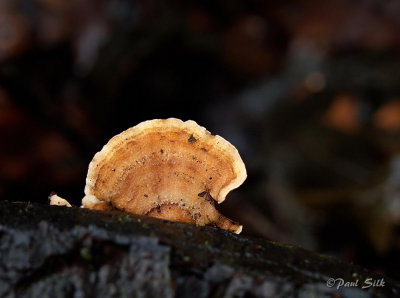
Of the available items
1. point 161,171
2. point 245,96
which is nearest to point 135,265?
point 161,171

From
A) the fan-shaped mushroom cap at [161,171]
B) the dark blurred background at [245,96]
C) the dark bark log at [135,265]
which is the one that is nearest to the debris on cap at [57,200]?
the fan-shaped mushroom cap at [161,171]

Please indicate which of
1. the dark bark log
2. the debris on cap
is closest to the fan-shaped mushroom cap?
the debris on cap

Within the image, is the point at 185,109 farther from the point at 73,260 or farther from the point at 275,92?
the point at 73,260

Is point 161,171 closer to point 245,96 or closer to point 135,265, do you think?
point 135,265

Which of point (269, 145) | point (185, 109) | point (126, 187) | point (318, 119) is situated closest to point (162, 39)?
point (185, 109)

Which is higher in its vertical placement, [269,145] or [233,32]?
[233,32]

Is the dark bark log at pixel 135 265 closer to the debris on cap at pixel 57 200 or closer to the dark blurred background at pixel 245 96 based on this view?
the debris on cap at pixel 57 200
